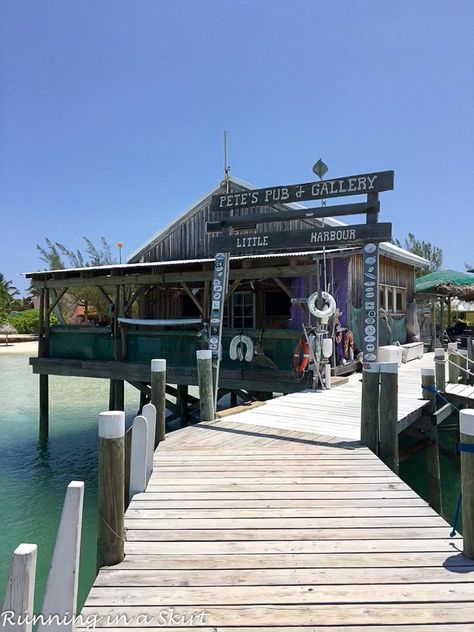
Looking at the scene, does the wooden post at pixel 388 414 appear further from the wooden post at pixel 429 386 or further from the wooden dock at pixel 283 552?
the wooden post at pixel 429 386

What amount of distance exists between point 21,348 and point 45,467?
36.4 metres

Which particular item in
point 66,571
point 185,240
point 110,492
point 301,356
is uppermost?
point 185,240

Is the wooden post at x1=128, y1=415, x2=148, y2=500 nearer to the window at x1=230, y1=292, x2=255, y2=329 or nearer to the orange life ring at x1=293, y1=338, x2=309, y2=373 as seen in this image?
the orange life ring at x1=293, y1=338, x2=309, y2=373

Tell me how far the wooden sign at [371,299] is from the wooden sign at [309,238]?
0.25 meters

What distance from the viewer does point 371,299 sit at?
7891mm

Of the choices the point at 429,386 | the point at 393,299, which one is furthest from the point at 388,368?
the point at 393,299

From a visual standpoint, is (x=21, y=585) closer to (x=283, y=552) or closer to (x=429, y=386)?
(x=283, y=552)

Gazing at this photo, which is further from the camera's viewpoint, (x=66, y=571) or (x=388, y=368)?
(x=388, y=368)

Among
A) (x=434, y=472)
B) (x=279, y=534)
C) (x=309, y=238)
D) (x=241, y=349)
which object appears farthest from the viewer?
(x=241, y=349)

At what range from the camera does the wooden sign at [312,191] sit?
758cm

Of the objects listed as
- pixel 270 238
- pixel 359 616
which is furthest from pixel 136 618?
pixel 270 238

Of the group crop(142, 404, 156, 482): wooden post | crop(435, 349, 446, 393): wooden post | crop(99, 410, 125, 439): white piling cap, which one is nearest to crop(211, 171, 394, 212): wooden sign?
crop(435, 349, 446, 393): wooden post

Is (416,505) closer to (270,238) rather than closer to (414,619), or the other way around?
(414,619)

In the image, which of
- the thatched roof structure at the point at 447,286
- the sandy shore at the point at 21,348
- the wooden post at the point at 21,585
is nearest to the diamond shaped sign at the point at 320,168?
the wooden post at the point at 21,585
